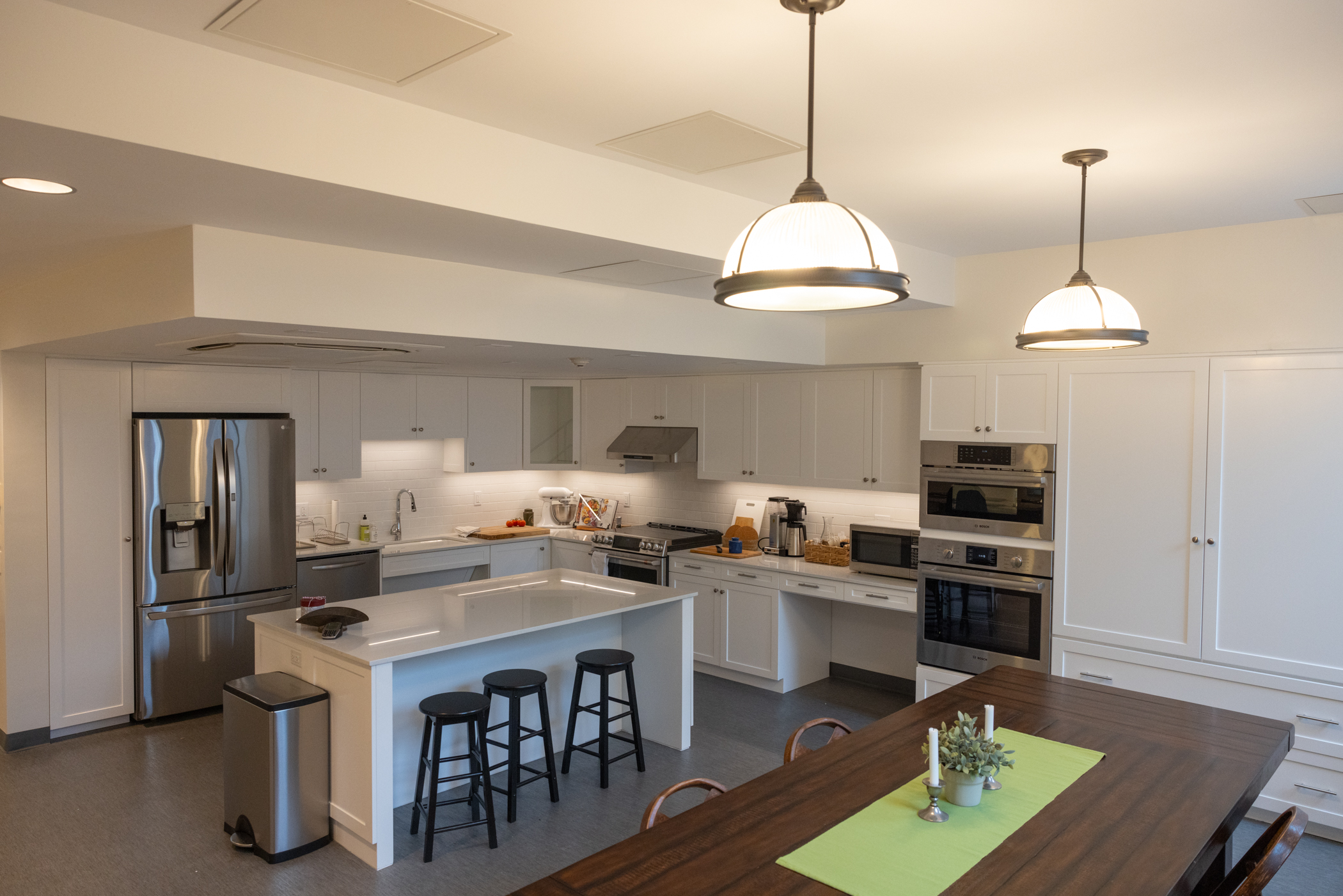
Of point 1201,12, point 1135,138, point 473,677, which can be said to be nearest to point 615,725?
point 473,677

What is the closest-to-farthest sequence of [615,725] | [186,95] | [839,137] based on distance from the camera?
[186,95]
[839,137]
[615,725]

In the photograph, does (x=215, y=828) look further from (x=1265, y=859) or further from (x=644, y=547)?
Result: (x=1265, y=859)

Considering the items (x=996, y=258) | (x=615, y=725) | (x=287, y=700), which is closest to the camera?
(x=287, y=700)

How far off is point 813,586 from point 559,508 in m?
2.87

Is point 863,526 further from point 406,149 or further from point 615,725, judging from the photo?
point 406,149

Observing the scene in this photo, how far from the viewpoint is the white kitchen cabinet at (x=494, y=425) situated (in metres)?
6.93

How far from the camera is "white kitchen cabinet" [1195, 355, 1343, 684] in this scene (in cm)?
360

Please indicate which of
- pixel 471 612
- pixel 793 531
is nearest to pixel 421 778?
pixel 471 612

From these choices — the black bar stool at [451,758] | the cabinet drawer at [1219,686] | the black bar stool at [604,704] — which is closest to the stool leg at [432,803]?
the black bar stool at [451,758]

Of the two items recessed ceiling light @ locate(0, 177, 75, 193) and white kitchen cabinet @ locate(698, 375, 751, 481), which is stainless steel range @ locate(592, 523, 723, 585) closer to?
white kitchen cabinet @ locate(698, 375, 751, 481)

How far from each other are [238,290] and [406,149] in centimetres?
100

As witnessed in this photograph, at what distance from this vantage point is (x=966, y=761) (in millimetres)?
2188

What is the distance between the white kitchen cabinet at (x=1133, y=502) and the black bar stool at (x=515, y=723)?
2.61 meters

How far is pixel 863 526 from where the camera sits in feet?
17.6
